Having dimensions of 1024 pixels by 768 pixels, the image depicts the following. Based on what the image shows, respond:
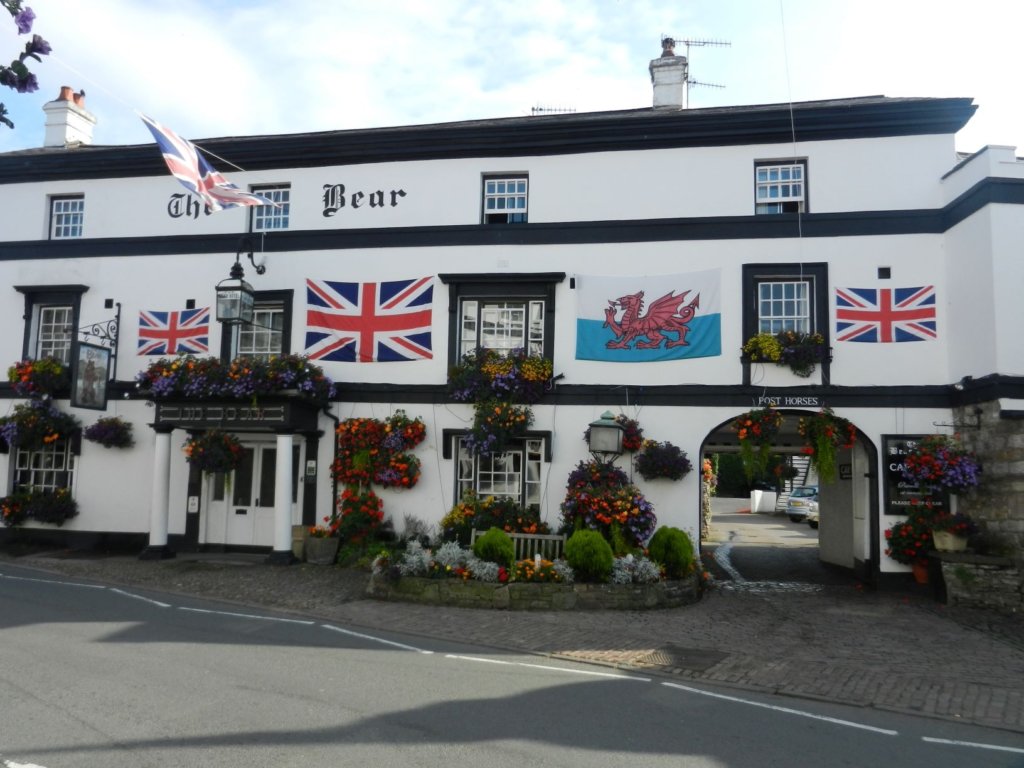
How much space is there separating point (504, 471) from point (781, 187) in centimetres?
743

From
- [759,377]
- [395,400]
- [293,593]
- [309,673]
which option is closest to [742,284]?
[759,377]

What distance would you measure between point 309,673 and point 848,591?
10037mm

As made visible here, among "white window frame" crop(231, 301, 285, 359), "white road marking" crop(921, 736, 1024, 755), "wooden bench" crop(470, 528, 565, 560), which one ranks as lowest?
"white road marking" crop(921, 736, 1024, 755)

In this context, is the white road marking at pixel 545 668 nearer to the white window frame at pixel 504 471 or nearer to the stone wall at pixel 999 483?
the white window frame at pixel 504 471

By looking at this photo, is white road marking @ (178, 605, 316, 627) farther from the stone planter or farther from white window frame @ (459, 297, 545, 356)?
white window frame @ (459, 297, 545, 356)

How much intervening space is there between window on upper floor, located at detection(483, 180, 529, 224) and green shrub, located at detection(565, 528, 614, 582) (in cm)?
695

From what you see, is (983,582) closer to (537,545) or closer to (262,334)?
(537,545)

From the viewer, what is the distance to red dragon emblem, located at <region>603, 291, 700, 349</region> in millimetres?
15414

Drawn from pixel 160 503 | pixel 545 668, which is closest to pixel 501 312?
pixel 160 503

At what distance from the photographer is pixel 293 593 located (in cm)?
1296

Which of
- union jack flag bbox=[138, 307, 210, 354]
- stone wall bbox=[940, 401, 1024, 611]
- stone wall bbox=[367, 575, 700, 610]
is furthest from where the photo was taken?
union jack flag bbox=[138, 307, 210, 354]

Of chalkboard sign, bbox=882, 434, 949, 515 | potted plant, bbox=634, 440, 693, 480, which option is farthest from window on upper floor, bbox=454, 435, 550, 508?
chalkboard sign, bbox=882, 434, 949, 515

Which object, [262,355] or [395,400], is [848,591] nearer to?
[395,400]

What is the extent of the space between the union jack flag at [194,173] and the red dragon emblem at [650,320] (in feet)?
22.6
